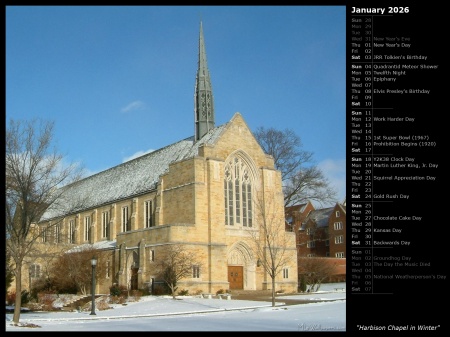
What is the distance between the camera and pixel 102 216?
6081 cm

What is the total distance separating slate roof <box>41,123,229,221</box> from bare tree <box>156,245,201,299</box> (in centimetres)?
992

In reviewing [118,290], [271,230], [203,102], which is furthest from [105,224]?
[271,230]

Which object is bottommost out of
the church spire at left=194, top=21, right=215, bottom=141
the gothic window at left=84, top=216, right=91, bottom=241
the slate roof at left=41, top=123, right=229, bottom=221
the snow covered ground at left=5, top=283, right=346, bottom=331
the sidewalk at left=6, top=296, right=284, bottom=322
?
the sidewalk at left=6, top=296, right=284, bottom=322

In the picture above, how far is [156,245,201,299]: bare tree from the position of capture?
41.2 metres

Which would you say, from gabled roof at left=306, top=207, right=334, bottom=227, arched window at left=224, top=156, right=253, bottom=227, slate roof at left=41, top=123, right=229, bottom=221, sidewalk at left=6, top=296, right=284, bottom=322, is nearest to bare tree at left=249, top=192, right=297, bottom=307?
arched window at left=224, top=156, right=253, bottom=227

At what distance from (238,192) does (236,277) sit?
281 inches

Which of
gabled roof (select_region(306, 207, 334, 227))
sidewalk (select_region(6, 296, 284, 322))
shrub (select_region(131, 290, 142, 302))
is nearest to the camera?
sidewalk (select_region(6, 296, 284, 322))

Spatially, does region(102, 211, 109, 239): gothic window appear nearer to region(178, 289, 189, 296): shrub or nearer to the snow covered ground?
region(178, 289, 189, 296): shrub

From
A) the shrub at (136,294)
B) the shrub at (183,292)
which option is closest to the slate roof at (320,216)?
the shrub at (183,292)

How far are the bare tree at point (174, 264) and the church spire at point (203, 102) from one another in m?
14.2
